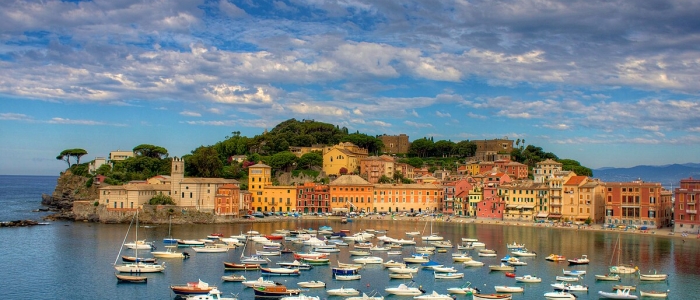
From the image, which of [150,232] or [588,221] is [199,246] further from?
[588,221]

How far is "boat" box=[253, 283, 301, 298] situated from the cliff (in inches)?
2193

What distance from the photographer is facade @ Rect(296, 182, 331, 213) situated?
3270 inches

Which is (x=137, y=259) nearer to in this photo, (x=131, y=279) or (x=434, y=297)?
(x=131, y=279)

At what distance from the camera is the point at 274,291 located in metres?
34.8

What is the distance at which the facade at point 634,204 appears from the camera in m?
67.3

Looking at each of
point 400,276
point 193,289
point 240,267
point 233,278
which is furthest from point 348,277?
point 193,289

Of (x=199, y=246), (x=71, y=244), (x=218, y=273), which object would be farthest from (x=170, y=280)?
(x=71, y=244)

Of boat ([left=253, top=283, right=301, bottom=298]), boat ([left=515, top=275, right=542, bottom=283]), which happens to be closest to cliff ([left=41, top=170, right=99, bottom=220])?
boat ([left=253, top=283, right=301, bottom=298])

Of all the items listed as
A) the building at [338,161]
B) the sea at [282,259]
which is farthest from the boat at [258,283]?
the building at [338,161]

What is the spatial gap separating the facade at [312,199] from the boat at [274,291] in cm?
4779

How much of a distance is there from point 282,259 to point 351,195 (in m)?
37.2

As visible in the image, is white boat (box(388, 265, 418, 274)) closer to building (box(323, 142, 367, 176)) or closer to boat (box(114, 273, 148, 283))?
boat (box(114, 273, 148, 283))

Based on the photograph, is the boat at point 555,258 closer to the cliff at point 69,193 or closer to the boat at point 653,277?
the boat at point 653,277

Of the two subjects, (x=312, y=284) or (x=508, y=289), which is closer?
(x=508, y=289)
